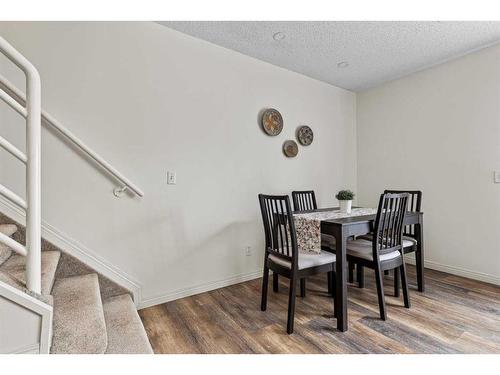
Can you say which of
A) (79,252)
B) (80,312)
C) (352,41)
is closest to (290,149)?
(352,41)

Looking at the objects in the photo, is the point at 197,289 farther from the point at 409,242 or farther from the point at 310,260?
the point at 409,242

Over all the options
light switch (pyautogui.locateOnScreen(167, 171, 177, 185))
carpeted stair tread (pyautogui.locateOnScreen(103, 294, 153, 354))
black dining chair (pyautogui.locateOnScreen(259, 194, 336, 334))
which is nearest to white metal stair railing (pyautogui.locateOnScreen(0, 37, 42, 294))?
carpeted stair tread (pyautogui.locateOnScreen(103, 294, 153, 354))

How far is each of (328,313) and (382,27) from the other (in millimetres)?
2452

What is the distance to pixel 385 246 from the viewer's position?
1.99 m

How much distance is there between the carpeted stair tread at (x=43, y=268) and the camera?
1.21 m

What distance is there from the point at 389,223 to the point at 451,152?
156cm

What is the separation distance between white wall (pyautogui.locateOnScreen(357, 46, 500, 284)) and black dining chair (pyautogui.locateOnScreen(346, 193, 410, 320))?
4.07 feet

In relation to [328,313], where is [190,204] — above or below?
above

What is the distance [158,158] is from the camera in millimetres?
2154
